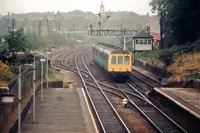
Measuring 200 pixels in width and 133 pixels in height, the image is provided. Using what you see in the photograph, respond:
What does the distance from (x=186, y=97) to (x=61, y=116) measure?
688 centimetres

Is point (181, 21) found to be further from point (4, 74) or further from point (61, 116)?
point (4, 74)

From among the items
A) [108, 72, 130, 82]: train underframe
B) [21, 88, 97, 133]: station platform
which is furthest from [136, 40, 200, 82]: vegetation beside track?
[21, 88, 97, 133]: station platform

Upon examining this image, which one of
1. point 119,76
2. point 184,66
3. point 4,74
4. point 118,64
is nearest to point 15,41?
point 4,74

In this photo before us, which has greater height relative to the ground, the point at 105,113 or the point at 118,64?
the point at 118,64

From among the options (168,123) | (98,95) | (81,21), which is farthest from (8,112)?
(81,21)

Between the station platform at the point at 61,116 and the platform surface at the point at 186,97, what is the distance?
4361 mm

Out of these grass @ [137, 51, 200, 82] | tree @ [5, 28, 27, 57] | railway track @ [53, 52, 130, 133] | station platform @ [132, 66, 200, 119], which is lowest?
railway track @ [53, 52, 130, 133]

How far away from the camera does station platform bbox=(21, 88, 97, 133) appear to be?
53.5 feet

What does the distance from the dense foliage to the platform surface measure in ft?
52.4

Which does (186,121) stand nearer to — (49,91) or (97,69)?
(49,91)

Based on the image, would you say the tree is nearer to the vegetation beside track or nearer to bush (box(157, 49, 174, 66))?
the vegetation beside track

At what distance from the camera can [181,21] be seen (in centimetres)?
3975

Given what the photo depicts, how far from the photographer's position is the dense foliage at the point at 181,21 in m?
38.0

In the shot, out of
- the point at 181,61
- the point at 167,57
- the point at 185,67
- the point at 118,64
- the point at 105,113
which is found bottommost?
the point at 105,113
